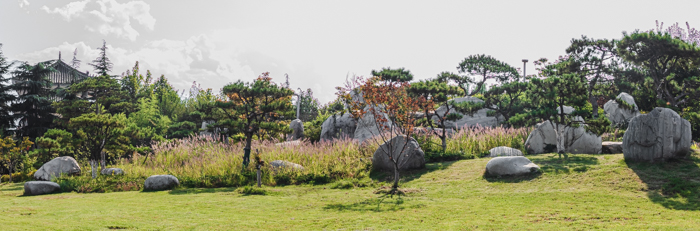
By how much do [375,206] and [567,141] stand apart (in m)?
9.21

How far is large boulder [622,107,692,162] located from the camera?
965cm

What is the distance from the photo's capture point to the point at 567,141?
14.2 m

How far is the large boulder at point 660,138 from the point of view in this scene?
965cm

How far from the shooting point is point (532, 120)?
45.8ft

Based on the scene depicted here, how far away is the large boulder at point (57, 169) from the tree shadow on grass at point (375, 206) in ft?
37.7

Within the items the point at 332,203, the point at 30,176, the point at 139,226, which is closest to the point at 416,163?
the point at 332,203

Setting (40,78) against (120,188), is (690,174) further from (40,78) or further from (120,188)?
(40,78)

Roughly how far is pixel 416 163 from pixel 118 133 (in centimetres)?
952

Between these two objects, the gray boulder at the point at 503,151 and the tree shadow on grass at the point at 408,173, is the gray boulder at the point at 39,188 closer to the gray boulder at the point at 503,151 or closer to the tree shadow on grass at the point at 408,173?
the tree shadow on grass at the point at 408,173

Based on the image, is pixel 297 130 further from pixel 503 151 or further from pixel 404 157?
pixel 503 151

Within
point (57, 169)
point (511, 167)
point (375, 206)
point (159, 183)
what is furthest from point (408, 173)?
point (57, 169)

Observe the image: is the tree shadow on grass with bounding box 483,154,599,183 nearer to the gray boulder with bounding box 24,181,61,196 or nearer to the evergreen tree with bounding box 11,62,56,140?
the gray boulder with bounding box 24,181,61,196

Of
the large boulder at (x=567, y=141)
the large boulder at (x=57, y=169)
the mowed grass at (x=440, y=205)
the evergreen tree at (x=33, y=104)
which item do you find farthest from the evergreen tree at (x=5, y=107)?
the large boulder at (x=567, y=141)

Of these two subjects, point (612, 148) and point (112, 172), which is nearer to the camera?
point (612, 148)
